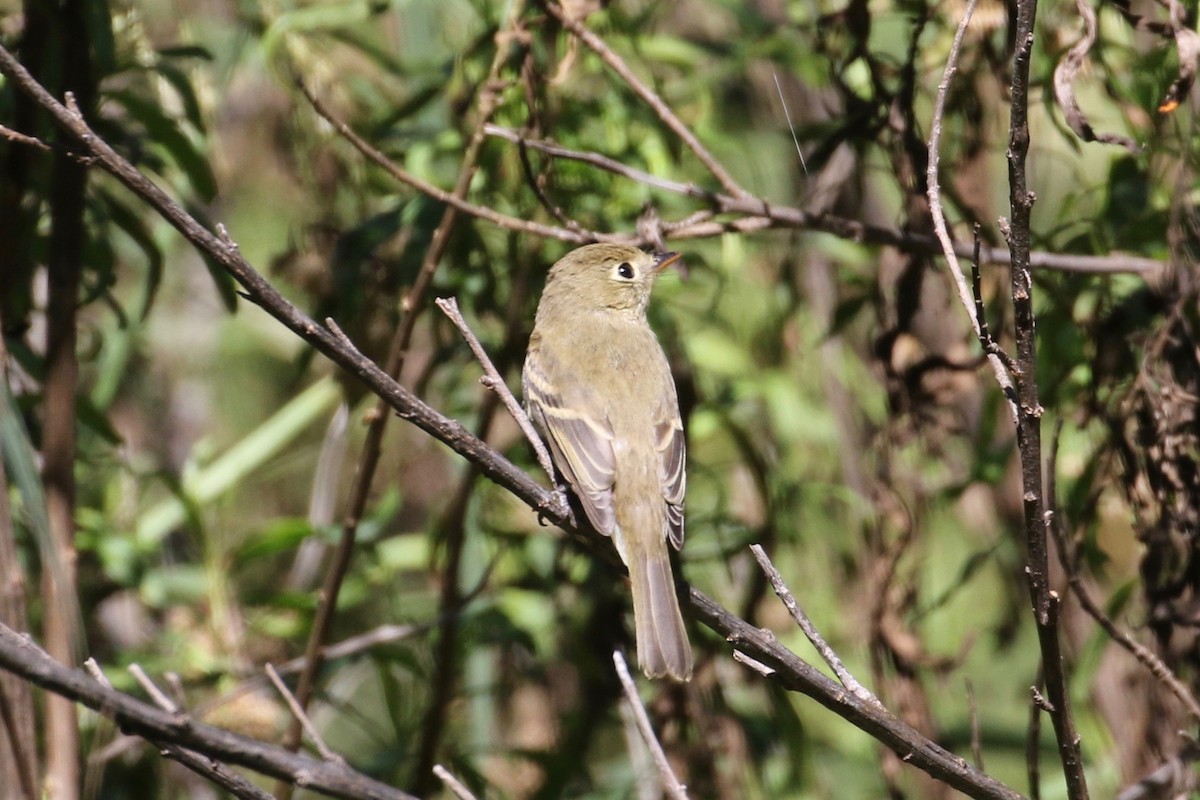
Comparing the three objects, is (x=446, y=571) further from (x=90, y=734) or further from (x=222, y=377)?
(x=222, y=377)

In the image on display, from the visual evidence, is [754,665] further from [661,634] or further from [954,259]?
[661,634]

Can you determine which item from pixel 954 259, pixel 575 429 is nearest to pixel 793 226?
pixel 575 429

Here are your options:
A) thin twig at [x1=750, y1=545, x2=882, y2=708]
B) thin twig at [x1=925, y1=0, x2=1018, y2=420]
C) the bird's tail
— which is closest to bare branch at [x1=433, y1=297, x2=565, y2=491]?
thin twig at [x1=750, y1=545, x2=882, y2=708]

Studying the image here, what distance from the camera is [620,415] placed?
3951 millimetres

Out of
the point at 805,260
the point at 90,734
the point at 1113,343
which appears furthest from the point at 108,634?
the point at 1113,343

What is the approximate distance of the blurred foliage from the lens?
3510mm

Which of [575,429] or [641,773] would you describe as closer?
[575,429]

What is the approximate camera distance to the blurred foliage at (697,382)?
3510 millimetres

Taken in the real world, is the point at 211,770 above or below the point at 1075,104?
below

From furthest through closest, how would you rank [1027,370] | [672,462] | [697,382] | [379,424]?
[697,382] → [672,462] → [379,424] → [1027,370]

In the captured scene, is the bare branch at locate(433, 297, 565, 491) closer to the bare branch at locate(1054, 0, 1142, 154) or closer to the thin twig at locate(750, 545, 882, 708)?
the thin twig at locate(750, 545, 882, 708)

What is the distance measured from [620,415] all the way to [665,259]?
0.46 meters

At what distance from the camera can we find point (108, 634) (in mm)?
5211

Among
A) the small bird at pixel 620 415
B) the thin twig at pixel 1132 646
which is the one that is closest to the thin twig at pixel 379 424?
the small bird at pixel 620 415
